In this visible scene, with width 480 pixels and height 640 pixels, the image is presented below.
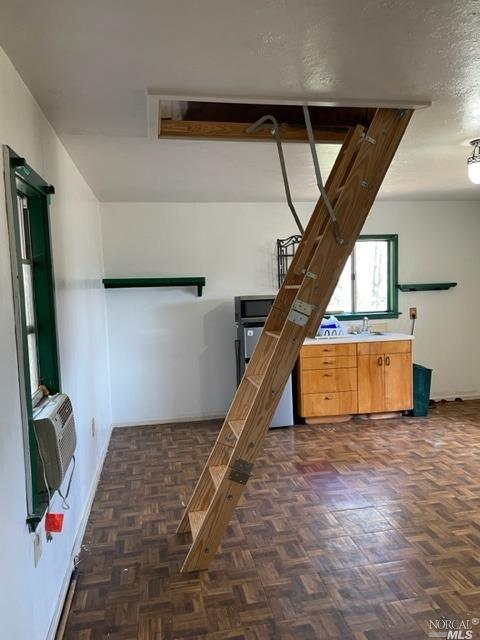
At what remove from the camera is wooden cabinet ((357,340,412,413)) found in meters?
4.94

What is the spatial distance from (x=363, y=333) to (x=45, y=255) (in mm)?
3807

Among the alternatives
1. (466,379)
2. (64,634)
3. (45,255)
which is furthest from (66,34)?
(466,379)

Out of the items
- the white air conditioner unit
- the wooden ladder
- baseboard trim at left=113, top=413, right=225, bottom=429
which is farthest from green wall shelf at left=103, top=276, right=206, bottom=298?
the white air conditioner unit

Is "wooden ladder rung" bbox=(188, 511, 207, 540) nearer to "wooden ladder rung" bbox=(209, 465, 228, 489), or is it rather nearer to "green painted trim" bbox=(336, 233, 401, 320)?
"wooden ladder rung" bbox=(209, 465, 228, 489)

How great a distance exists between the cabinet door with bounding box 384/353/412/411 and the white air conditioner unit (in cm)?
372

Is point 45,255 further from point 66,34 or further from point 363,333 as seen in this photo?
point 363,333

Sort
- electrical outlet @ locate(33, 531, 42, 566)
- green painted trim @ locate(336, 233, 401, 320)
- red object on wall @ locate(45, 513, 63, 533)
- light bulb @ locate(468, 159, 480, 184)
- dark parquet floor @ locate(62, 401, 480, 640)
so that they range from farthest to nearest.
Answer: green painted trim @ locate(336, 233, 401, 320), light bulb @ locate(468, 159, 480, 184), dark parquet floor @ locate(62, 401, 480, 640), red object on wall @ locate(45, 513, 63, 533), electrical outlet @ locate(33, 531, 42, 566)

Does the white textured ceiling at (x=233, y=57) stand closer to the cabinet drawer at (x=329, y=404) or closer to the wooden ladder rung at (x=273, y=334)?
the wooden ladder rung at (x=273, y=334)

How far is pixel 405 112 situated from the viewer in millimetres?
2291

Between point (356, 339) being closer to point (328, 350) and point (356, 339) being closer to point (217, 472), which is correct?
point (328, 350)

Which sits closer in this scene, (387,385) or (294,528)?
(294,528)

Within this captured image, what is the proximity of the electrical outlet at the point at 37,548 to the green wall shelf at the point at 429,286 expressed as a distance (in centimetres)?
465

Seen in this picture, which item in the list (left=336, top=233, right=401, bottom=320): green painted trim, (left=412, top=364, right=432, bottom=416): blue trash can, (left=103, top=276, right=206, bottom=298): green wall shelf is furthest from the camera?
(left=336, top=233, right=401, bottom=320): green painted trim

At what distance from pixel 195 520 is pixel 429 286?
4.10 metres
